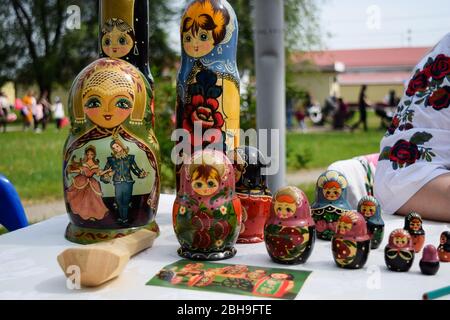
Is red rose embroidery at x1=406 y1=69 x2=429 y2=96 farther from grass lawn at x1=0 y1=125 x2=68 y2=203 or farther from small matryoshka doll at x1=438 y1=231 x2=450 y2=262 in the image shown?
grass lawn at x1=0 y1=125 x2=68 y2=203

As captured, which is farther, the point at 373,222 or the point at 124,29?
the point at 124,29

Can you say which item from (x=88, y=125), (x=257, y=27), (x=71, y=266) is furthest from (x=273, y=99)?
(x=71, y=266)

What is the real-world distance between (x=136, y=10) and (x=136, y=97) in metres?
0.24

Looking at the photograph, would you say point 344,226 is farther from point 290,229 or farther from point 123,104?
point 123,104

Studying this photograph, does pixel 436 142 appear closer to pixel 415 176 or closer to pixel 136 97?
pixel 415 176

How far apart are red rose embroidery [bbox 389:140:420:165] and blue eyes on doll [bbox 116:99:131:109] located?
25.3 inches

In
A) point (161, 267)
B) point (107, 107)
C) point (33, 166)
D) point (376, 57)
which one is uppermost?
point (376, 57)

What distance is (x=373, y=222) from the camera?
1014 mm

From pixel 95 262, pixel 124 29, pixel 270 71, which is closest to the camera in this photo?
pixel 95 262

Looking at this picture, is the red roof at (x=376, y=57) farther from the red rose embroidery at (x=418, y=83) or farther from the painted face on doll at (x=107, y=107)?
the painted face on doll at (x=107, y=107)

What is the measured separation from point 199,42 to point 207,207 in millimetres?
412

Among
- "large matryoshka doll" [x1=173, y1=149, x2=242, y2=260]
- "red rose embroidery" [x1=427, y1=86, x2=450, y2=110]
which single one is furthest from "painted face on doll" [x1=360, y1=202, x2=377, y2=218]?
"red rose embroidery" [x1=427, y1=86, x2=450, y2=110]

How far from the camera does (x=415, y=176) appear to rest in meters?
1.21

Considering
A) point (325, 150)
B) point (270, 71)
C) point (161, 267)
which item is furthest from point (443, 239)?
point (325, 150)
